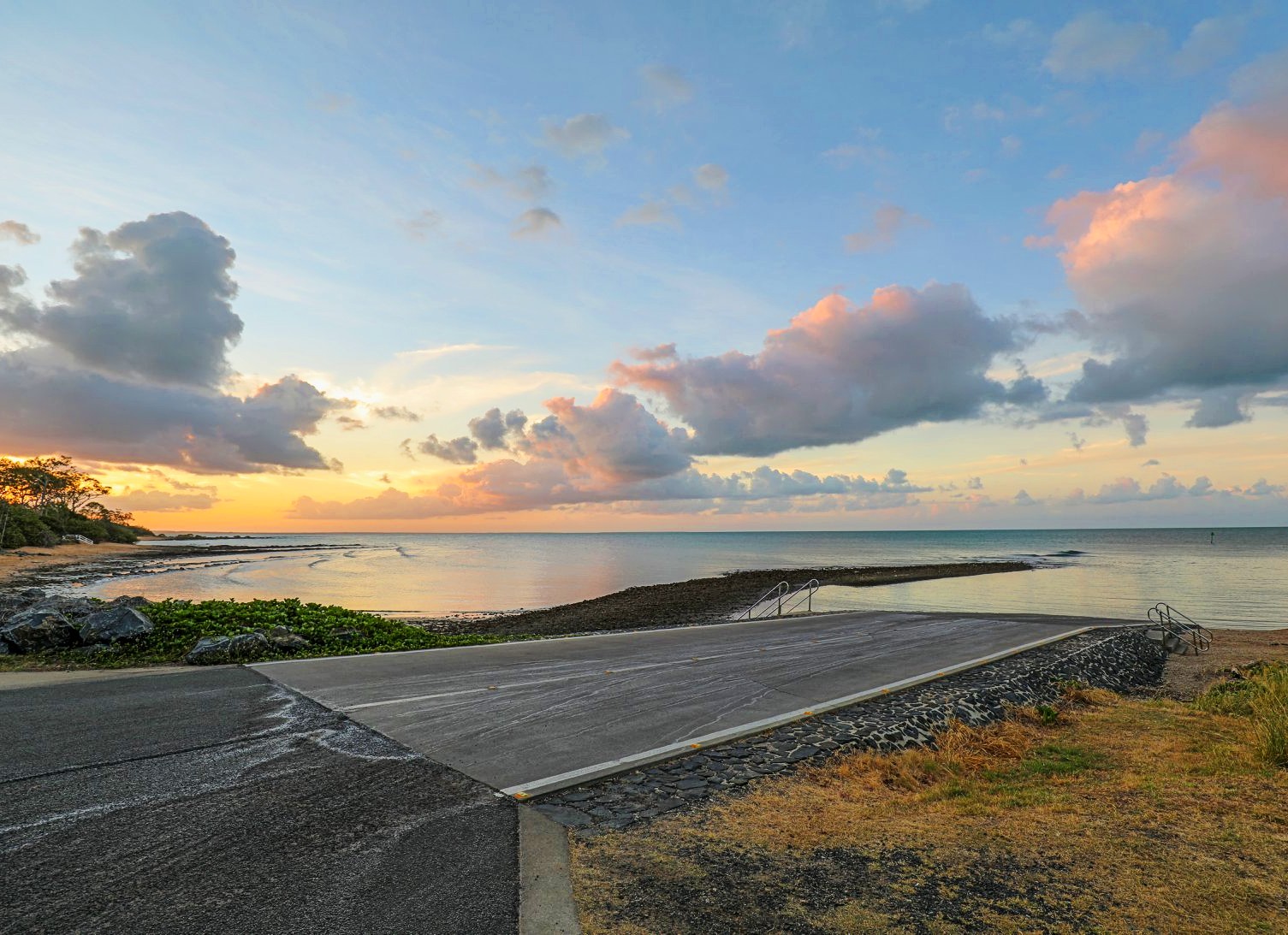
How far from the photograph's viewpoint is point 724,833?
4.99 metres

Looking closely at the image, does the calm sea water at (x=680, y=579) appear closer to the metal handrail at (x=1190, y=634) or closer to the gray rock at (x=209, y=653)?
the metal handrail at (x=1190, y=634)

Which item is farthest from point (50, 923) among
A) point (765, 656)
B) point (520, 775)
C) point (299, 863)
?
point (765, 656)

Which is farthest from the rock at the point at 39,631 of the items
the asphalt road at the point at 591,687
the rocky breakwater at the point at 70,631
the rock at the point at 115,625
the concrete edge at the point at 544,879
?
the concrete edge at the point at 544,879

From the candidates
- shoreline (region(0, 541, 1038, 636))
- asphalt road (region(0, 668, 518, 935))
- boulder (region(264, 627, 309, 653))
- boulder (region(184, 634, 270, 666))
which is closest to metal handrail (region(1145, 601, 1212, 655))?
shoreline (region(0, 541, 1038, 636))

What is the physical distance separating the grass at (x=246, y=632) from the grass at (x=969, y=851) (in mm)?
8773

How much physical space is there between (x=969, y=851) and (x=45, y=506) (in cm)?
11604

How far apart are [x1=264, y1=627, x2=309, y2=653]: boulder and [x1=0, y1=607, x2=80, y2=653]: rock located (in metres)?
3.28

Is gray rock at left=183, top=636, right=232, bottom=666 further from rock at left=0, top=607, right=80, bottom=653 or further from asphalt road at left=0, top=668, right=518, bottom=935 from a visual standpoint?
asphalt road at left=0, top=668, right=518, bottom=935

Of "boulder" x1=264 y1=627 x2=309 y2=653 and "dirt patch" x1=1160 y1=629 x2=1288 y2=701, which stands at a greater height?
"boulder" x1=264 y1=627 x2=309 y2=653

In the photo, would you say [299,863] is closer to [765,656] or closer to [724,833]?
[724,833]

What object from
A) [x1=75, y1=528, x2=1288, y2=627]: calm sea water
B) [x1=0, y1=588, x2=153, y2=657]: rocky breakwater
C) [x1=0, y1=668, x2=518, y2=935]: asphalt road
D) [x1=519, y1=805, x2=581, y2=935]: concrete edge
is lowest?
[x1=75, y1=528, x2=1288, y2=627]: calm sea water

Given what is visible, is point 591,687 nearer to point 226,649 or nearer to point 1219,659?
point 226,649

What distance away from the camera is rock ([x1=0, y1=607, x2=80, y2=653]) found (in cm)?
1095

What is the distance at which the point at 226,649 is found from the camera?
10781mm
